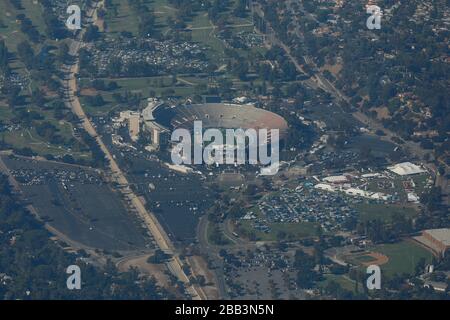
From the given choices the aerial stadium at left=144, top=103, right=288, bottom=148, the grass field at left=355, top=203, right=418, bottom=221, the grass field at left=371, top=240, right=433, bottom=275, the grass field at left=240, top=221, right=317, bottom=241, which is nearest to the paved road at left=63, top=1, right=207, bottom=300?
the aerial stadium at left=144, top=103, right=288, bottom=148

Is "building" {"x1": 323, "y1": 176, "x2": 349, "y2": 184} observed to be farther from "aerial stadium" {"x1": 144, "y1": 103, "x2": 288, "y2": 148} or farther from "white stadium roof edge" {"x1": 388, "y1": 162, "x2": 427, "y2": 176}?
"aerial stadium" {"x1": 144, "y1": 103, "x2": 288, "y2": 148}

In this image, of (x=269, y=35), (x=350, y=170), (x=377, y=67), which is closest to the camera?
(x=350, y=170)

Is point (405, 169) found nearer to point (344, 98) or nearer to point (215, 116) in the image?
point (215, 116)

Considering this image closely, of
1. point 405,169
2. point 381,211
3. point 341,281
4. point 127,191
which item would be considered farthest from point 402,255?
point 127,191

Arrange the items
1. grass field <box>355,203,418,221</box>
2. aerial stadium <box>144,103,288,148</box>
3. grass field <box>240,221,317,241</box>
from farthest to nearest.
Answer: aerial stadium <box>144,103,288,148</box> → grass field <box>355,203,418,221</box> → grass field <box>240,221,317,241</box>

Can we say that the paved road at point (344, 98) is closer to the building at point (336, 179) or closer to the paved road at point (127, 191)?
the building at point (336, 179)

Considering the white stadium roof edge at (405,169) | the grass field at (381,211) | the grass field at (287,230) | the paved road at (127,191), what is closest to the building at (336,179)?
the grass field at (381,211)

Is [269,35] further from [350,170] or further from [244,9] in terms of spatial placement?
[350,170]
